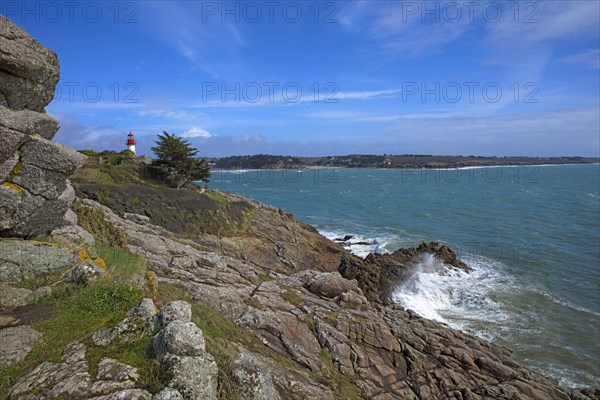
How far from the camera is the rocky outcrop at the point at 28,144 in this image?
25.3ft

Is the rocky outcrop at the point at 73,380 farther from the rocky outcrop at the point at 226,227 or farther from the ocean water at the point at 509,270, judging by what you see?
the ocean water at the point at 509,270

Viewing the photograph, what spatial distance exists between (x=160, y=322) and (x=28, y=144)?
544 centimetres

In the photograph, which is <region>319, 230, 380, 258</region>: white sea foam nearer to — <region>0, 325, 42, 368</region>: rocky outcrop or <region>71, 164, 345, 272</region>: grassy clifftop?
<region>71, 164, 345, 272</region>: grassy clifftop

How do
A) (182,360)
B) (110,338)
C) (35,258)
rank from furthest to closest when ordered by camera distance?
1. (35,258)
2. (110,338)
3. (182,360)

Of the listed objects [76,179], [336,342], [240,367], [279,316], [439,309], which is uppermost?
[76,179]

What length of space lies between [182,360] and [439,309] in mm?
18952

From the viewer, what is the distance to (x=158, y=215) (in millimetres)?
23062

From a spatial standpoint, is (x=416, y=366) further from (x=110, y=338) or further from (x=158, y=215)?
(x=158, y=215)

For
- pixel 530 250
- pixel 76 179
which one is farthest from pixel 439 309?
pixel 76 179

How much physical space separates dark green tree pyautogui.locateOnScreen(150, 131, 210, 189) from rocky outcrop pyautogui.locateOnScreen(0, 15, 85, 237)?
22.7 m

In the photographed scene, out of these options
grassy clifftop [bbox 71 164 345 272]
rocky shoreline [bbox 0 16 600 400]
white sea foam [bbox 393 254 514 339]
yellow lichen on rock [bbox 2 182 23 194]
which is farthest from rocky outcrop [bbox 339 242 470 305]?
yellow lichen on rock [bbox 2 182 23 194]

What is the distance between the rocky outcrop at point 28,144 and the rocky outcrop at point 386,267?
15.6 m

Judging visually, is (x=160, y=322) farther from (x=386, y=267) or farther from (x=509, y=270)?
(x=509, y=270)

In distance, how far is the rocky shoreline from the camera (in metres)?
5.31
